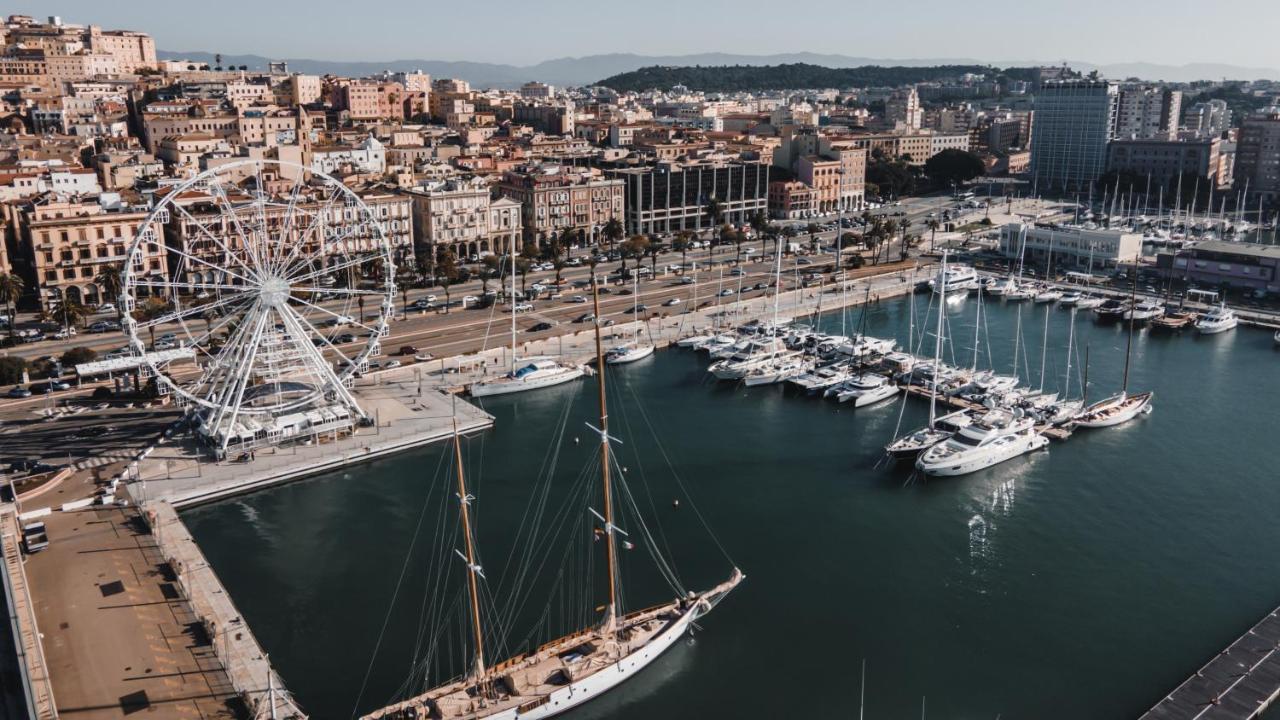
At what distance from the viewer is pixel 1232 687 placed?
25453mm

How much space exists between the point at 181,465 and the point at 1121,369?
155 feet

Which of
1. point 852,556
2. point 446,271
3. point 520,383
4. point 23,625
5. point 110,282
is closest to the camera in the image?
point 23,625

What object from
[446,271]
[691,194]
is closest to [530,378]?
[446,271]

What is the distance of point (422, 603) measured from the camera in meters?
30.1

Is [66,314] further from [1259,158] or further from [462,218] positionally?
[1259,158]

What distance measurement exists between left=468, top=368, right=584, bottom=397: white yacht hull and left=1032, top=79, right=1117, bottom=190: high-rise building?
101 m

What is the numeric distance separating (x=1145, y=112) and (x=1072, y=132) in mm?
46034

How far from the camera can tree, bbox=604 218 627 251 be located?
82125 millimetres

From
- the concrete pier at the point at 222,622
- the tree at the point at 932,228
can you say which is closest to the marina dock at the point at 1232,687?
the concrete pier at the point at 222,622

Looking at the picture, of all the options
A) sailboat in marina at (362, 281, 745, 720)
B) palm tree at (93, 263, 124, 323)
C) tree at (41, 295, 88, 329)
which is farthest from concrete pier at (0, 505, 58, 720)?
palm tree at (93, 263, 124, 323)

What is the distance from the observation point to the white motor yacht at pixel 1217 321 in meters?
62.5

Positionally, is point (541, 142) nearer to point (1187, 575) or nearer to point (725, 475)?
point (725, 475)

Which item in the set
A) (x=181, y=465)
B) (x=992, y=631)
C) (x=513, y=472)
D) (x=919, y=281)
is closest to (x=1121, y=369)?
(x=919, y=281)

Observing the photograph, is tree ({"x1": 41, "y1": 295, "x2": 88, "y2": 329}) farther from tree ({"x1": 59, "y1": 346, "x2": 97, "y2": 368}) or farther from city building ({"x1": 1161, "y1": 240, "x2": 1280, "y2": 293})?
city building ({"x1": 1161, "y1": 240, "x2": 1280, "y2": 293})
